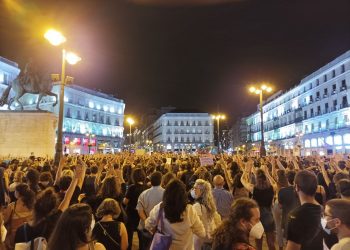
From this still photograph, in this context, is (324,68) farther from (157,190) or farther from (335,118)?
(157,190)

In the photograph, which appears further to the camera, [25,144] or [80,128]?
[80,128]

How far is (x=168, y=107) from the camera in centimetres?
14275

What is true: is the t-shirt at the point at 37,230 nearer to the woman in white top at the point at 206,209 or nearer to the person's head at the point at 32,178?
the woman in white top at the point at 206,209

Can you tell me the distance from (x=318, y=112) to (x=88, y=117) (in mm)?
53461

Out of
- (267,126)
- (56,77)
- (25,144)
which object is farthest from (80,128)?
(56,77)

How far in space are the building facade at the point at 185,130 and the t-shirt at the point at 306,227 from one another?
Answer: 404 feet

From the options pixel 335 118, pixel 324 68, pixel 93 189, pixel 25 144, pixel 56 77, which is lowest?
pixel 93 189

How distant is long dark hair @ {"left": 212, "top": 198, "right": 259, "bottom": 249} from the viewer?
290 cm

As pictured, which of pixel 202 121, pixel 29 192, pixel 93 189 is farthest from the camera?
pixel 202 121

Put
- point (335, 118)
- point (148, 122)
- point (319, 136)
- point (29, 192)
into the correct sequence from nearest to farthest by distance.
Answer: point (29, 192) < point (335, 118) < point (319, 136) < point (148, 122)

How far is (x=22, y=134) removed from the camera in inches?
1039

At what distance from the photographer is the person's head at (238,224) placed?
292 centimetres

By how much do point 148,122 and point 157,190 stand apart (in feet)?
529

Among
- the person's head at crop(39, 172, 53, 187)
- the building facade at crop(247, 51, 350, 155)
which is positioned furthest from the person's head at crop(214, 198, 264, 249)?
the building facade at crop(247, 51, 350, 155)
